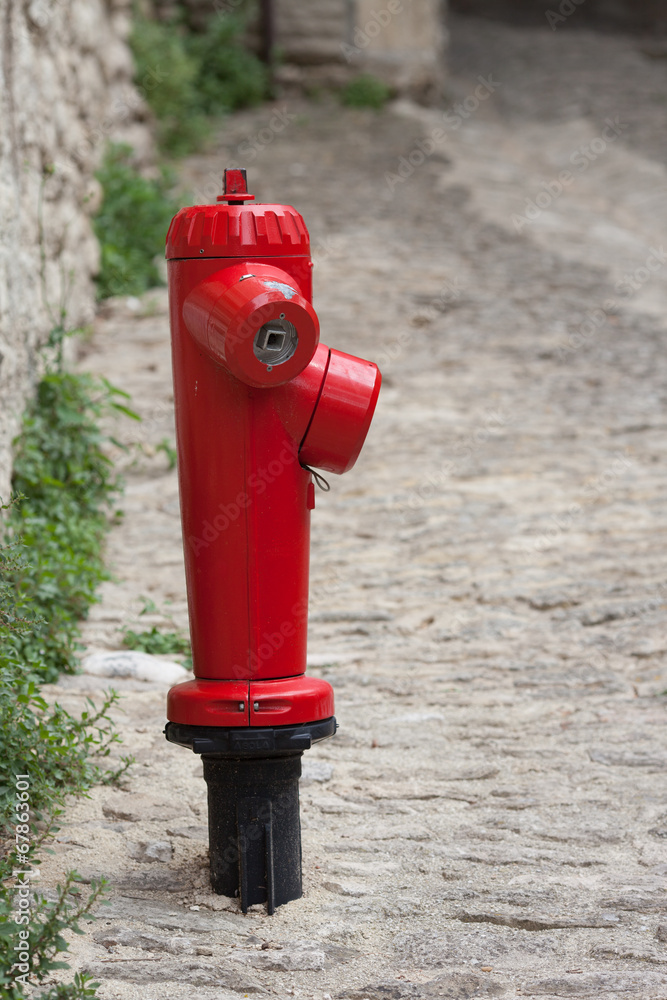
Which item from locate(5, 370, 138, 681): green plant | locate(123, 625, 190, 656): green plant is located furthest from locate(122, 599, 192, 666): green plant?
locate(5, 370, 138, 681): green plant

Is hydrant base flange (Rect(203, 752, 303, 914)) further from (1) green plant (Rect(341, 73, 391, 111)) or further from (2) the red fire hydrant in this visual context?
(1) green plant (Rect(341, 73, 391, 111))

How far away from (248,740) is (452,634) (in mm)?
1559

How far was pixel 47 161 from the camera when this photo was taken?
14.5ft

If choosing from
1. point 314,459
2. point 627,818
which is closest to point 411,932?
point 627,818

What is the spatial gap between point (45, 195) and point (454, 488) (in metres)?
2.20

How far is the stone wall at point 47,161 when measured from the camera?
353cm

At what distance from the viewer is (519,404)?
15.9 feet

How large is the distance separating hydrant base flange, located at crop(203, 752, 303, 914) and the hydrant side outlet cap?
3.12ft

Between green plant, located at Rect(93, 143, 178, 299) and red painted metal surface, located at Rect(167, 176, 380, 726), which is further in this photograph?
green plant, located at Rect(93, 143, 178, 299)

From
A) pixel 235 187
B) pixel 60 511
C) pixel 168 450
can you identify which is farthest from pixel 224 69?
pixel 235 187

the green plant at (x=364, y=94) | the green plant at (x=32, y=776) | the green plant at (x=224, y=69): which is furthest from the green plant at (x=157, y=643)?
the green plant at (x=364, y=94)

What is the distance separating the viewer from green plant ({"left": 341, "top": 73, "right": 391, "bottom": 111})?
9.52m

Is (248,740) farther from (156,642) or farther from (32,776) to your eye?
(156,642)

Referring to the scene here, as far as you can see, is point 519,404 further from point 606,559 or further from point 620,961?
point 620,961
